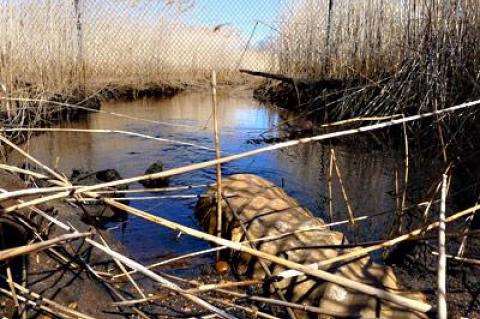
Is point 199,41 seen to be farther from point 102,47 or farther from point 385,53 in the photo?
point 385,53

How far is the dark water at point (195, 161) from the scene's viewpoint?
1.72 meters

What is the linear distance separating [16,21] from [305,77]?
333 centimetres

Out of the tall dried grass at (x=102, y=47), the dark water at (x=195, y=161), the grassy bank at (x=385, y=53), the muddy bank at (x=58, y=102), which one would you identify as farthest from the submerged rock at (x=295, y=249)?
the tall dried grass at (x=102, y=47)

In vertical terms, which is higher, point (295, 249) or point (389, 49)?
point (389, 49)

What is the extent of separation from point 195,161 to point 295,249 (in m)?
1.69

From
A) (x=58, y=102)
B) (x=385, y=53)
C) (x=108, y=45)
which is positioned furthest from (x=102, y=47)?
(x=58, y=102)

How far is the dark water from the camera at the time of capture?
67.7 inches

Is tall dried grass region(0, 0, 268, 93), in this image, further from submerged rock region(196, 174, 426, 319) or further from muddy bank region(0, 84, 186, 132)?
submerged rock region(196, 174, 426, 319)

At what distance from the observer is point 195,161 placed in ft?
9.59

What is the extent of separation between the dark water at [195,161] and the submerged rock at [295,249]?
17 centimetres

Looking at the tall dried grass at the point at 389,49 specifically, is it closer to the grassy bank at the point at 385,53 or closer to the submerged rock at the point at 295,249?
the grassy bank at the point at 385,53

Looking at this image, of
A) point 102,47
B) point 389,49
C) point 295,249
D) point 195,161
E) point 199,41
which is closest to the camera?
point 295,249

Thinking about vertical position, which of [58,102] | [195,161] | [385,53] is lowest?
[195,161]

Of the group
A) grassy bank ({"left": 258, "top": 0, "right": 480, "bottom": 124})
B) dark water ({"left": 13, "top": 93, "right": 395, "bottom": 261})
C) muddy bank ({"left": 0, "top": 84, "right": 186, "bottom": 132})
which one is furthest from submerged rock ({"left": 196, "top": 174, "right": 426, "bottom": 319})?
muddy bank ({"left": 0, "top": 84, "right": 186, "bottom": 132})
